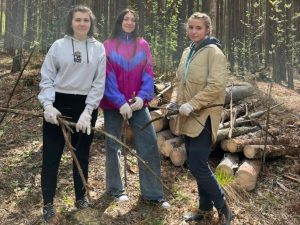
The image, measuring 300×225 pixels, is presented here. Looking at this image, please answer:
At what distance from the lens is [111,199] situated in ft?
15.0

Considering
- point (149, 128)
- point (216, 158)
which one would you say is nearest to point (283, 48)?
point (216, 158)

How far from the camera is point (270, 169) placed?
216 inches

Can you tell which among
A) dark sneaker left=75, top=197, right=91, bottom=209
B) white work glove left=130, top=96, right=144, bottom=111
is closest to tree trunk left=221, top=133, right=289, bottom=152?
white work glove left=130, top=96, right=144, bottom=111

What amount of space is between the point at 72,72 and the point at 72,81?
0.27 ft

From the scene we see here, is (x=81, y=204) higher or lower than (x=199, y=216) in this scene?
higher

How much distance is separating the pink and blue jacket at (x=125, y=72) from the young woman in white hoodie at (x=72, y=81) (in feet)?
0.59

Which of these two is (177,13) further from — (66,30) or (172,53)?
(66,30)

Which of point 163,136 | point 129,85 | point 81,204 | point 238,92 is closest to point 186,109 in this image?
point 129,85

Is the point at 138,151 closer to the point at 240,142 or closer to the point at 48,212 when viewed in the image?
the point at 48,212

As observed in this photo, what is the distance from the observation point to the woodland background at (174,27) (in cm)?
1085

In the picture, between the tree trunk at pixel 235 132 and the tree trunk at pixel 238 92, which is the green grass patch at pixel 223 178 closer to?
the tree trunk at pixel 235 132

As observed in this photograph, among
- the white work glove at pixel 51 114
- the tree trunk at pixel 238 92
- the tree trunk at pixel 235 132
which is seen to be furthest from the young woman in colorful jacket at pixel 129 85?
the tree trunk at pixel 238 92

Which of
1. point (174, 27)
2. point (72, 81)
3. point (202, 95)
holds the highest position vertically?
point (174, 27)

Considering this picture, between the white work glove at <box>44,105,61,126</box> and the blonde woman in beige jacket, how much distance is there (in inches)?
43.8
